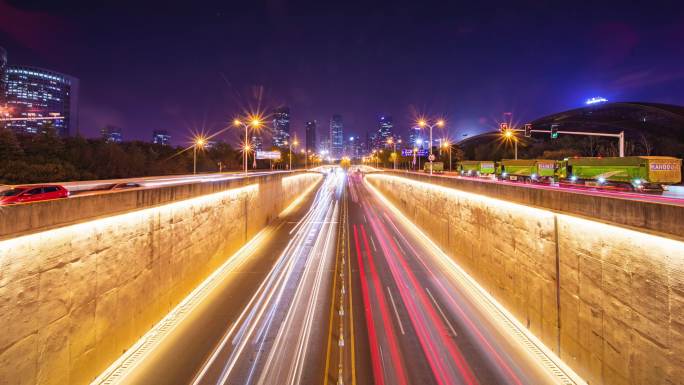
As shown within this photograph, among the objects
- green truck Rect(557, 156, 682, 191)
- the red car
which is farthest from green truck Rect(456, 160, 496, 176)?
the red car

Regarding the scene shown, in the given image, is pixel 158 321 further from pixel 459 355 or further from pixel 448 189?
pixel 448 189

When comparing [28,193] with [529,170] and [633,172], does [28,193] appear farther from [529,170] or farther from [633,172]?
[529,170]

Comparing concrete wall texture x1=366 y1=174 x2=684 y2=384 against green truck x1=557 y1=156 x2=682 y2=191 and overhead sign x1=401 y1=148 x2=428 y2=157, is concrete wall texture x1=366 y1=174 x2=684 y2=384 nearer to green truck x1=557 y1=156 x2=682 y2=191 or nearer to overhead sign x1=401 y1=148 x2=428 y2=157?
green truck x1=557 y1=156 x2=682 y2=191

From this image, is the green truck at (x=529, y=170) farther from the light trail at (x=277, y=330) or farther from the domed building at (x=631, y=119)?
the domed building at (x=631, y=119)

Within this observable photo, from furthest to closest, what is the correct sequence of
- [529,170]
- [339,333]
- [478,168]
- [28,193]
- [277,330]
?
[478,168], [529,170], [28,193], [277,330], [339,333]

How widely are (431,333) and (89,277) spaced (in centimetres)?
1092

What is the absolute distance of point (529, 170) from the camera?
4450cm

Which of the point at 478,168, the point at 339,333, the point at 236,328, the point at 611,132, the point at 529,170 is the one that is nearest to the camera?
the point at 339,333

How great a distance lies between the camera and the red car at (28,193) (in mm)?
15465

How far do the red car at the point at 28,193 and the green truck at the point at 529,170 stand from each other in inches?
1712

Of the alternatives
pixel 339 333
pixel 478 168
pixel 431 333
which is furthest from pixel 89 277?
pixel 478 168

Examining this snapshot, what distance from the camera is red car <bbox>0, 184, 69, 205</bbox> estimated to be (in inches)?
609

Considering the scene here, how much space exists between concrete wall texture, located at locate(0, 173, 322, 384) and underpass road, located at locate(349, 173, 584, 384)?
25.9ft

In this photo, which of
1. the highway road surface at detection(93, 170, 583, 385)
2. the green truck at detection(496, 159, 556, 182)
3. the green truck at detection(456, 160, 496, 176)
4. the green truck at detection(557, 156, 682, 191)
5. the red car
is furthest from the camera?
the green truck at detection(456, 160, 496, 176)
